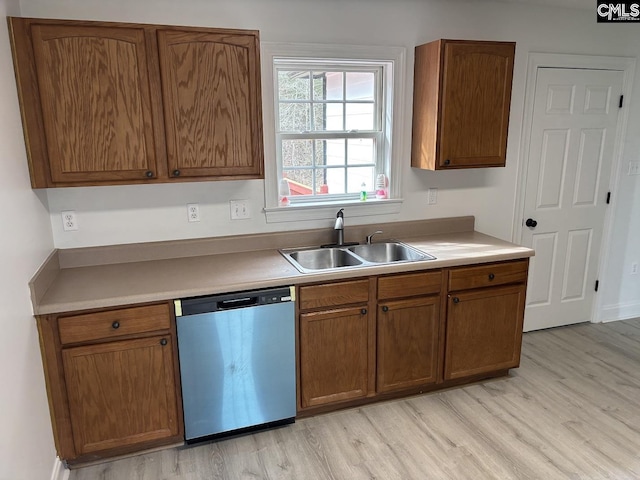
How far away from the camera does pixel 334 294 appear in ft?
8.09

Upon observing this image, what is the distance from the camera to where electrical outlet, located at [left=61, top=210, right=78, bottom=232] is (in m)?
2.49

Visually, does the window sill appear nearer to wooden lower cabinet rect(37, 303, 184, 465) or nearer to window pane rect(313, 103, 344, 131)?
window pane rect(313, 103, 344, 131)

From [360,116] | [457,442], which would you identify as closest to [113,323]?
[457,442]

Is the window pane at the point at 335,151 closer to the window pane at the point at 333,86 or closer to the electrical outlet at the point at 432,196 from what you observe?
the window pane at the point at 333,86

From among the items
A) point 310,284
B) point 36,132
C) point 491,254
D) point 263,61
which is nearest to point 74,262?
point 36,132

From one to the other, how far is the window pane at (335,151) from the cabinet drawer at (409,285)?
93cm

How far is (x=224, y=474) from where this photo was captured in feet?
7.31

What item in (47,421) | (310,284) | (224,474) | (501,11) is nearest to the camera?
(47,421)

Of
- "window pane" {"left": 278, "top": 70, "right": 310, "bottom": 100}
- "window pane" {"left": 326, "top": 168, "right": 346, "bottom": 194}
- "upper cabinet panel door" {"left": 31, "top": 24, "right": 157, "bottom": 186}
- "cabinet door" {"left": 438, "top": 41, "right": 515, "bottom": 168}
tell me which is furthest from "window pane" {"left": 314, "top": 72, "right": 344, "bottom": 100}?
"upper cabinet panel door" {"left": 31, "top": 24, "right": 157, "bottom": 186}

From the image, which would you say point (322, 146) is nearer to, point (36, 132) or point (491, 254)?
point (491, 254)

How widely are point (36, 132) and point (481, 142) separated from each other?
7.88 feet

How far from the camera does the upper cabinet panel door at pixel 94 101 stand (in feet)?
6.82

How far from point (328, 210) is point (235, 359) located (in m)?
1.13

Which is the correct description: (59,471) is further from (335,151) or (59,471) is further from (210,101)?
(335,151)
